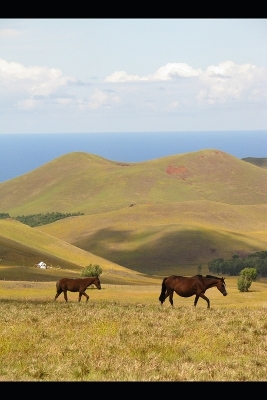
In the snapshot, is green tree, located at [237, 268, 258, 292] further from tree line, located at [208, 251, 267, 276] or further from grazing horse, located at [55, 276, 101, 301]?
tree line, located at [208, 251, 267, 276]

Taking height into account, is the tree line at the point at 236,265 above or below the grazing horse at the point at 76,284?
above

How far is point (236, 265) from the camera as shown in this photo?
17638cm

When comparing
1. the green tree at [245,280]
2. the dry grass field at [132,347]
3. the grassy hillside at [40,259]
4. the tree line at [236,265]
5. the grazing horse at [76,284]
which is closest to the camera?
the dry grass field at [132,347]

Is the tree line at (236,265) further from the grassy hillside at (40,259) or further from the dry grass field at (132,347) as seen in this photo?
the dry grass field at (132,347)

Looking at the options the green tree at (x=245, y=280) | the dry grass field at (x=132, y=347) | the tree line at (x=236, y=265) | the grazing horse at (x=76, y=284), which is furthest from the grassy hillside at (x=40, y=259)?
the dry grass field at (x=132, y=347)

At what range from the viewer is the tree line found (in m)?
175

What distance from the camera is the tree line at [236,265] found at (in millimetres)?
174875

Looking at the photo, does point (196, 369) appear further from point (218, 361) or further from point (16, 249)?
point (16, 249)

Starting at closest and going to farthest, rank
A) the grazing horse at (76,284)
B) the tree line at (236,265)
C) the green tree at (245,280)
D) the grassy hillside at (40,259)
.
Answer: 1. the grazing horse at (76,284)
2. the green tree at (245,280)
3. the grassy hillside at (40,259)
4. the tree line at (236,265)

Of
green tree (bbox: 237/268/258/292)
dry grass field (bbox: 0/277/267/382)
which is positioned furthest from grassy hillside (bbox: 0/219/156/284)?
dry grass field (bbox: 0/277/267/382)

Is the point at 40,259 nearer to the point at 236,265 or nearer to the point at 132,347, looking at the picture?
the point at 236,265

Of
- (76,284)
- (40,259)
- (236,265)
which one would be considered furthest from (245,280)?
(236,265)

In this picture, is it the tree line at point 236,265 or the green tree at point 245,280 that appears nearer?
the green tree at point 245,280
